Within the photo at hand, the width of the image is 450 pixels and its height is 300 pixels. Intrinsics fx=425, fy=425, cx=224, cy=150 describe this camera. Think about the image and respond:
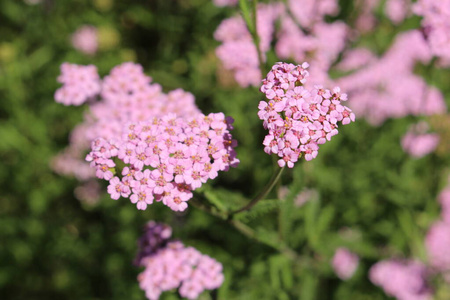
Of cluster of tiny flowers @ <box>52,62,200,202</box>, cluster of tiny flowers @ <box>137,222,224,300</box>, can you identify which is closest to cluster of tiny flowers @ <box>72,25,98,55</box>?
cluster of tiny flowers @ <box>52,62,200,202</box>

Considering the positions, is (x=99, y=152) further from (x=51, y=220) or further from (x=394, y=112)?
(x=394, y=112)

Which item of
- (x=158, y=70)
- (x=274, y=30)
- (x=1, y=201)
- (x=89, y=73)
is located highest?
(x=158, y=70)

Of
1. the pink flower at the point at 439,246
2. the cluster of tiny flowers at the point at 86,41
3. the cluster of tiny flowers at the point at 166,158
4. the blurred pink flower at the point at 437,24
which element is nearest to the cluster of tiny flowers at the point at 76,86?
the cluster of tiny flowers at the point at 166,158

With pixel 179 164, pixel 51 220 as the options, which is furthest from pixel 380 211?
pixel 51 220

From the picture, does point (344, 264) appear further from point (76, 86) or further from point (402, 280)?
point (76, 86)

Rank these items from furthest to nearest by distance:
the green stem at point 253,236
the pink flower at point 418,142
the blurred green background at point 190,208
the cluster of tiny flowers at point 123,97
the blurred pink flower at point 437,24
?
the pink flower at point 418,142
the blurred green background at point 190,208
the blurred pink flower at point 437,24
the cluster of tiny flowers at point 123,97
the green stem at point 253,236

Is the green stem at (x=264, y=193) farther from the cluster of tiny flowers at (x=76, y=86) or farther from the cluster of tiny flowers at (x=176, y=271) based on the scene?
the cluster of tiny flowers at (x=76, y=86)

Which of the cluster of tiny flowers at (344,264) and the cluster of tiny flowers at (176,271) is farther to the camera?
the cluster of tiny flowers at (344,264)
